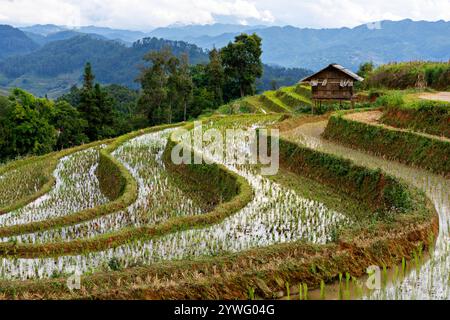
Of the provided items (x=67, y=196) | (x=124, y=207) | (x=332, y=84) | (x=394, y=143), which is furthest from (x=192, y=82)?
(x=124, y=207)

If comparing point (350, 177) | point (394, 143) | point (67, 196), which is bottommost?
point (67, 196)

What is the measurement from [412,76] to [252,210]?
1726 cm

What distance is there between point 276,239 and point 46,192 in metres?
7.73

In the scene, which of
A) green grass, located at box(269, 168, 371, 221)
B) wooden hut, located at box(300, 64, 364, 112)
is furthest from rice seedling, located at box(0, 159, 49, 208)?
wooden hut, located at box(300, 64, 364, 112)

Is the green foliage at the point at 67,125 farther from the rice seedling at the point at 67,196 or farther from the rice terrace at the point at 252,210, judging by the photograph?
the rice seedling at the point at 67,196

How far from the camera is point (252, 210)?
953 cm

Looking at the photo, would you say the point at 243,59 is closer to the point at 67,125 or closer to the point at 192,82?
the point at 192,82

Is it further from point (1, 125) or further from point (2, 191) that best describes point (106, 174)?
point (1, 125)

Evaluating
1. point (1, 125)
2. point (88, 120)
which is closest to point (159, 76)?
point (88, 120)

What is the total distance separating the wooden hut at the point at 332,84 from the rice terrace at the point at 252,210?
6cm

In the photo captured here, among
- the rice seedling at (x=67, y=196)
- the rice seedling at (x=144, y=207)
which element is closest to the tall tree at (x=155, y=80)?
the rice seedling at (x=67, y=196)

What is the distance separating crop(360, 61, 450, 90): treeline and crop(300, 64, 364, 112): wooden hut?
3.60 meters

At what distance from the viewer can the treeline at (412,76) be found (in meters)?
21.5
